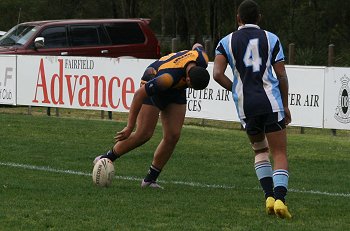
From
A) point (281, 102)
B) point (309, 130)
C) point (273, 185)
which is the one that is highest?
point (281, 102)

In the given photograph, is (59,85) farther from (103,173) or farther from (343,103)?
(103,173)

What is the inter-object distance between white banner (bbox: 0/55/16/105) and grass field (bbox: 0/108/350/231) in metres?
4.23

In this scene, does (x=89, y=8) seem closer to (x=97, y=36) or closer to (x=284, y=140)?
(x=97, y=36)

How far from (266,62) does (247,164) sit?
16.5 feet

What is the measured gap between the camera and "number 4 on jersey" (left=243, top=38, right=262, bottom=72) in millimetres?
8242

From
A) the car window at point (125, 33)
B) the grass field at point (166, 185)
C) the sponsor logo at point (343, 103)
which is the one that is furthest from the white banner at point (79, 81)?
the sponsor logo at point (343, 103)

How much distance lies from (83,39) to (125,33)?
115cm

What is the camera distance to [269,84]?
830 centimetres

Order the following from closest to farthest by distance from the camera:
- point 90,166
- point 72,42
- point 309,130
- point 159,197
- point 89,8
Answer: point 159,197 → point 90,166 → point 309,130 → point 72,42 → point 89,8

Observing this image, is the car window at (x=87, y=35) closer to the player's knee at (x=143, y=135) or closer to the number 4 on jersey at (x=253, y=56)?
the player's knee at (x=143, y=135)

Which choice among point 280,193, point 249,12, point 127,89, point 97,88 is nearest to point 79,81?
point 97,88

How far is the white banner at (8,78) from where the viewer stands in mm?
21688

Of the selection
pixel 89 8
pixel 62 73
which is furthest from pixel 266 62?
pixel 89 8

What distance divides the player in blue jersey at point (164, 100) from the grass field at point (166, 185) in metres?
0.44
